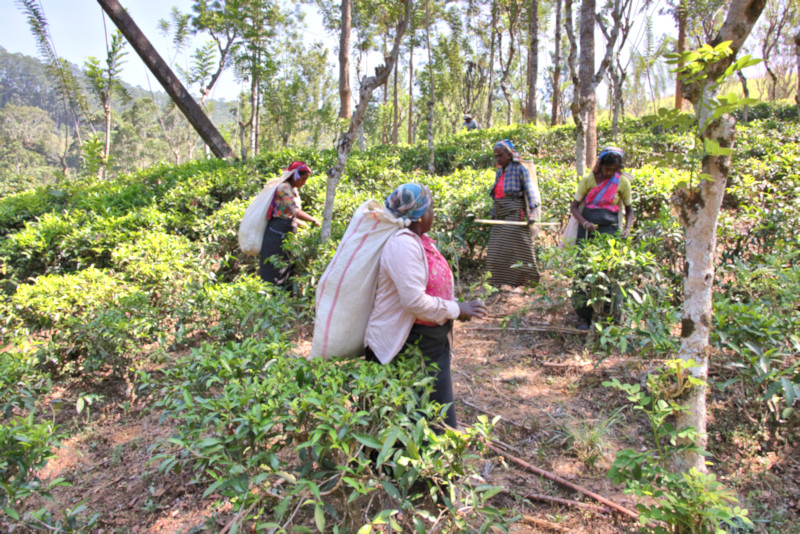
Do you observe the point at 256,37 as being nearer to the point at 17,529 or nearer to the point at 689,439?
the point at 17,529

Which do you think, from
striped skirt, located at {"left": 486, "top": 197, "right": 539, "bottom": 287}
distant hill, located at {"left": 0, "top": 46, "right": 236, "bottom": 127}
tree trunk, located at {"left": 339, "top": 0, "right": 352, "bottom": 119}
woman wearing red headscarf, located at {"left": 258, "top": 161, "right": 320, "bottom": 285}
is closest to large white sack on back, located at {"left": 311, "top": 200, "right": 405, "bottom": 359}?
woman wearing red headscarf, located at {"left": 258, "top": 161, "right": 320, "bottom": 285}

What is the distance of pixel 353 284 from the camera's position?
2.11m

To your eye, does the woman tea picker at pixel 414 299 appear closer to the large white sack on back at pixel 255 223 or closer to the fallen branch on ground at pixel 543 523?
the fallen branch on ground at pixel 543 523

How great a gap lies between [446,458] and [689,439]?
995 mm

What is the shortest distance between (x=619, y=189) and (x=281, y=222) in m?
3.25

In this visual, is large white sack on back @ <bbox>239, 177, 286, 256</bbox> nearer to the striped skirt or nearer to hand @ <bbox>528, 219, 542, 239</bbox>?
the striped skirt

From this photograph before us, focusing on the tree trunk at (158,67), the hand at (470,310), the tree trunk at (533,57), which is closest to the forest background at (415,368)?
the hand at (470,310)

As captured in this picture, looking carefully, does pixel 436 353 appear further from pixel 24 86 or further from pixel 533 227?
pixel 24 86

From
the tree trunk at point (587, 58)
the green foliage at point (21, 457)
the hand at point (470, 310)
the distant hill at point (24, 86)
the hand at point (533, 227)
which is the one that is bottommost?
the green foliage at point (21, 457)

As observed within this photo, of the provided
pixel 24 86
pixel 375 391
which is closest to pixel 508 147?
pixel 375 391

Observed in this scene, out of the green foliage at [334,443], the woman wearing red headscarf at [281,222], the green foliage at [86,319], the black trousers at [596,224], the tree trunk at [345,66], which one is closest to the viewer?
the green foliage at [334,443]

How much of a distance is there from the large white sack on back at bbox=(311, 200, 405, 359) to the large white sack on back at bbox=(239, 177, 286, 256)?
2.67 m

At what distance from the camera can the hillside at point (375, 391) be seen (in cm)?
182

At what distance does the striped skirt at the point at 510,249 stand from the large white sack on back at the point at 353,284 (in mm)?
2866
